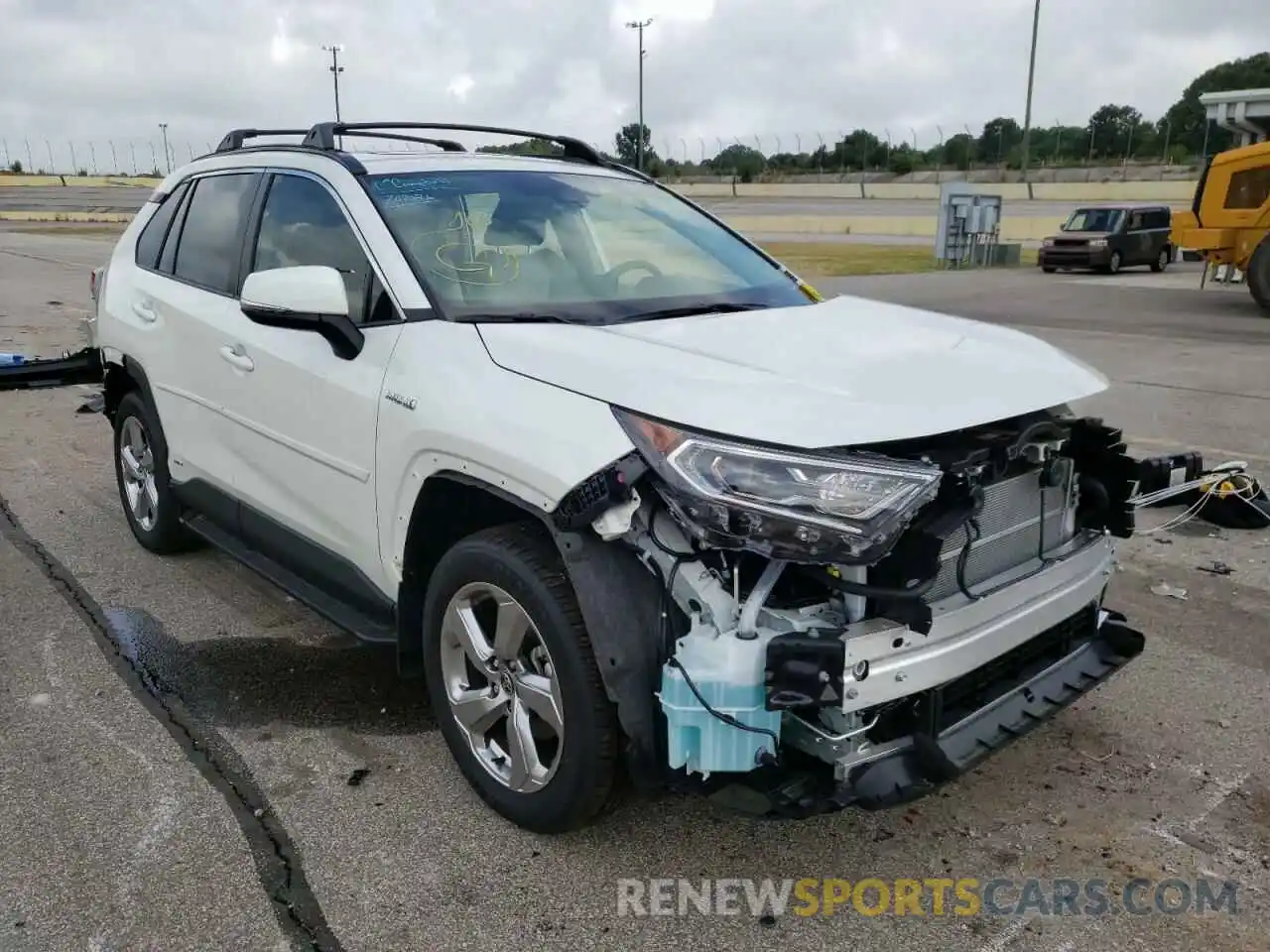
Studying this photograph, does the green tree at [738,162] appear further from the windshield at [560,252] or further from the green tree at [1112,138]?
the windshield at [560,252]

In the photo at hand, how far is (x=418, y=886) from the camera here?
2812mm

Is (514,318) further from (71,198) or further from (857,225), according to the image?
(71,198)

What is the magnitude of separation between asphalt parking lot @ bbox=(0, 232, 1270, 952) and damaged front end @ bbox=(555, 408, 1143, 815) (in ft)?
1.39

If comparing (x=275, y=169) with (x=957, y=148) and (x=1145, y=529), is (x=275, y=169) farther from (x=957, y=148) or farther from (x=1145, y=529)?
(x=957, y=148)

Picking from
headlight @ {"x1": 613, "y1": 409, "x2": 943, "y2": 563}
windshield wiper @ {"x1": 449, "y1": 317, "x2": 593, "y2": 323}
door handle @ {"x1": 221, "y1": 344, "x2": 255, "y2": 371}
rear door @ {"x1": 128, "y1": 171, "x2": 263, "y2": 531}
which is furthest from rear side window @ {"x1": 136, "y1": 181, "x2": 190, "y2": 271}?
headlight @ {"x1": 613, "y1": 409, "x2": 943, "y2": 563}

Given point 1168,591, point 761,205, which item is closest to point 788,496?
point 1168,591

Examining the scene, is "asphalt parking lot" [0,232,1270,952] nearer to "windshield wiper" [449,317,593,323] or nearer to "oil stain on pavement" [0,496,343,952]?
"oil stain on pavement" [0,496,343,952]

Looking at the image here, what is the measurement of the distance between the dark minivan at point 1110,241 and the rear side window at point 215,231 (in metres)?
23.9

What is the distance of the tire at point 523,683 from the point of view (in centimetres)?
265

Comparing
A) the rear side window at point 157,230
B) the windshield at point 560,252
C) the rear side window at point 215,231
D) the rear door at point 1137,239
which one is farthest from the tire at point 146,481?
the rear door at point 1137,239

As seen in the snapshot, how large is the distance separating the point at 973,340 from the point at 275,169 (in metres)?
2.65

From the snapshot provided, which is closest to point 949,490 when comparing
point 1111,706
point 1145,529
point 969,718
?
point 969,718

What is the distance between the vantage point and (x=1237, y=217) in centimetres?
1603

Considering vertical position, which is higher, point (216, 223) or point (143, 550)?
point (216, 223)
